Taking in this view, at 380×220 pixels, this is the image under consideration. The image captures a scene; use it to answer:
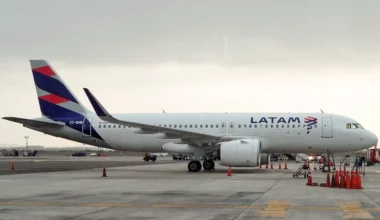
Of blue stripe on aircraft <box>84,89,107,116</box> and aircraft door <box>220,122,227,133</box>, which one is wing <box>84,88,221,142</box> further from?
aircraft door <box>220,122,227,133</box>

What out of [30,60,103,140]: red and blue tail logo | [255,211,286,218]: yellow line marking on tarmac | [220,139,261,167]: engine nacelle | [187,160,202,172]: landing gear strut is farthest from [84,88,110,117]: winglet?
[255,211,286,218]: yellow line marking on tarmac

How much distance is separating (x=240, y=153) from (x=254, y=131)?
Answer: 3.44 m

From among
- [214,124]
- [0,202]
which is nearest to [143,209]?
[0,202]

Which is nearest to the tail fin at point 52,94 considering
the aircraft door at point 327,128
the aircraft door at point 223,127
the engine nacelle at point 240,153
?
the aircraft door at point 223,127

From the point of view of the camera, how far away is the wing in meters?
26.9

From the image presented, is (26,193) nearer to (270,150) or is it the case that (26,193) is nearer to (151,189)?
(151,189)

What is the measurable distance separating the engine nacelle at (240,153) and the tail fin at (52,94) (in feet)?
34.9

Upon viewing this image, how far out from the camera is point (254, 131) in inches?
1161

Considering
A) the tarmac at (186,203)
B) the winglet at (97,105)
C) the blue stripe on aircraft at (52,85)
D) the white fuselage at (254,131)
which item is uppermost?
the blue stripe on aircraft at (52,85)

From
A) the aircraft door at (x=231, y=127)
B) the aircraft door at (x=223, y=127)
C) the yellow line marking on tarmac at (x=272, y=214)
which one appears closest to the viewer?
the yellow line marking on tarmac at (x=272, y=214)

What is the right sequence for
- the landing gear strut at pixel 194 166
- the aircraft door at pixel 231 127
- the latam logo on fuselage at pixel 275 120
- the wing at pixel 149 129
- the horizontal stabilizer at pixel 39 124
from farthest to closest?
the horizontal stabilizer at pixel 39 124
the aircraft door at pixel 231 127
the latam logo on fuselage at pixel 275 120
the landing gear strut at pixel 194 166
the wing at pixel 149 129

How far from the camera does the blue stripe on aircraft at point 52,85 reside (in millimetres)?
32344

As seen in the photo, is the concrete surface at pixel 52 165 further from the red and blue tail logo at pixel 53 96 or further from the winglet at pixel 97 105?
the winglet at pixel 97 105

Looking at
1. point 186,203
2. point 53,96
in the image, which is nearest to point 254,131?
point 53,96
